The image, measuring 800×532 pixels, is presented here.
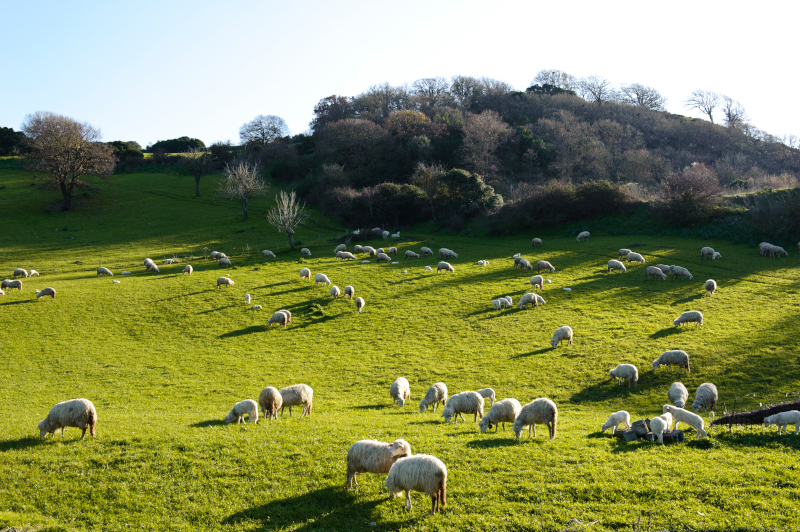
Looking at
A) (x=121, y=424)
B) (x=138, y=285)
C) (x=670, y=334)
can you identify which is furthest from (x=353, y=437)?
(x=138, y=285)

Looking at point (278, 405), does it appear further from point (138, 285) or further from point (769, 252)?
point (769, 252)

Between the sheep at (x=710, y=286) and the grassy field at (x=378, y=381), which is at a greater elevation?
the sheep at (x=710, y=286)

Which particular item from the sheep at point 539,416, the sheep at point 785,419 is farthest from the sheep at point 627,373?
the sheep at point 539,416

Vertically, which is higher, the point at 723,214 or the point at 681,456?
the point at 723,214

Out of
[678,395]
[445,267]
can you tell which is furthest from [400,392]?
[445,267]

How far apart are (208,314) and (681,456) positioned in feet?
91.1

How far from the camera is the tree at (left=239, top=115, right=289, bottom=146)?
353 ft

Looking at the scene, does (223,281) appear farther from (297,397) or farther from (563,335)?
(563,335)

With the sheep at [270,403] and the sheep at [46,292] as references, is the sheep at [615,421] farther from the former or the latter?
the sheep at [46,292]

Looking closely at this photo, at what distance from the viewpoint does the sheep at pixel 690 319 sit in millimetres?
24703

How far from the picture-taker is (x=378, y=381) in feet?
67.2

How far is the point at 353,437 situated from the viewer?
40.1 ft

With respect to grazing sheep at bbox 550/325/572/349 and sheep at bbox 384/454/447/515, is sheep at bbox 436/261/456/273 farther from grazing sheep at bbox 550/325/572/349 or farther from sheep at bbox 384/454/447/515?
sheep at bbox 384/454/447/515

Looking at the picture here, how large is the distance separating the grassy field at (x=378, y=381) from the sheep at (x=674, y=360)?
0.56 metres
